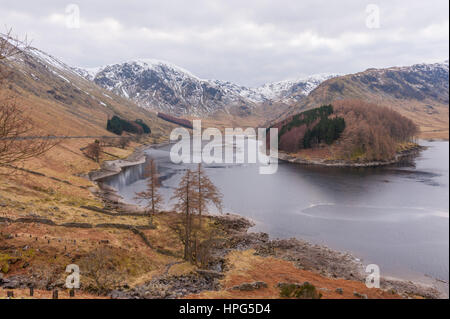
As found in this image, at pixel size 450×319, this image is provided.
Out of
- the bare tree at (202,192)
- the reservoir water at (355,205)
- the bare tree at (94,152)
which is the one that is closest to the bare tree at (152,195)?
the reservoir water at (355,205)

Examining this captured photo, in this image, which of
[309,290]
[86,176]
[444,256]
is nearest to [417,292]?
[444,256]

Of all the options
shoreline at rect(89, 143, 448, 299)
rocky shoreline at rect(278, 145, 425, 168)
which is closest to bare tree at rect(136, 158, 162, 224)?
shoreline at rect(89, 143, 448, 299)

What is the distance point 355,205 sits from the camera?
48.8m

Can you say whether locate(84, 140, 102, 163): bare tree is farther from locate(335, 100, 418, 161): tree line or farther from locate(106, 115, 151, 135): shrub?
locate(335, 100, 418, 161): tree line

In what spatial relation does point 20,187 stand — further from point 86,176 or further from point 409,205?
point 409,205

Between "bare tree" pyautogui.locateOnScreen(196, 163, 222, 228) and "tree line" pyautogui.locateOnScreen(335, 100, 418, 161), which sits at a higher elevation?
"tree line" pyautogui.locateOnScreen(335, 100, 418, 161)

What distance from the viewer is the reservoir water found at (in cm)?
3088

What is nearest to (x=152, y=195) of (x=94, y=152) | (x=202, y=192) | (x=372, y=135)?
(x=202, y=192)

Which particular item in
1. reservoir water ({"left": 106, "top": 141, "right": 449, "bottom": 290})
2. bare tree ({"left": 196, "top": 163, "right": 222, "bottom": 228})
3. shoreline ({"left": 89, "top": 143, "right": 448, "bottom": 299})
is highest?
bare tree ({"left": 196, "top": 163, "right": 222, "bottom": 228})

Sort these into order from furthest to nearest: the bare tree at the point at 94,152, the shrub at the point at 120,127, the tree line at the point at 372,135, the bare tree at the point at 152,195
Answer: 1. the shrub at the point at 120,127
2. the tree line at the point at 372,135
3. the bare tree at the point at 94,152
4. the bare tree at the point at 152,195

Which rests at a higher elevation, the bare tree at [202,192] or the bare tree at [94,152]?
the bare tree at [94,152]

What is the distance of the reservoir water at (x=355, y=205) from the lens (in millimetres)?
30875

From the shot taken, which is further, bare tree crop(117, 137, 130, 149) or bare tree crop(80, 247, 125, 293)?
bare tree crop(117, 137, 130, 149)

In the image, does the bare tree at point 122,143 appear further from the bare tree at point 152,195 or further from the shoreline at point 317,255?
the shoreline at point 317,255
